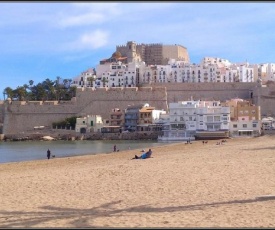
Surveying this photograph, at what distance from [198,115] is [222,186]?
102ft

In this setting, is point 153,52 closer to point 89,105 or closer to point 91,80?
point 91,80

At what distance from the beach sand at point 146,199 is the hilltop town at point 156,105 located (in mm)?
27727

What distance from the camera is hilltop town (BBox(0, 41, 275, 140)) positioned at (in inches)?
1503

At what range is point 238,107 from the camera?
39500mm

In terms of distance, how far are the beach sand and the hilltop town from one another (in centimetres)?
2773

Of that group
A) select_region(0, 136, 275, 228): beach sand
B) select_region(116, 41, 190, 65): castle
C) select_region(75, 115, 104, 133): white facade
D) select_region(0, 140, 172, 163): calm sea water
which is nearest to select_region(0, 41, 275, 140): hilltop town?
select_region(75, 115, 104, 133): white facade

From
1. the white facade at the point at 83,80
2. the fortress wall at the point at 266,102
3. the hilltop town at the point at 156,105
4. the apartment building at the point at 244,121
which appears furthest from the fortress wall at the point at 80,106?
the white facade at the point at 83,80

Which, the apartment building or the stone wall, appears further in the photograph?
the stone wall

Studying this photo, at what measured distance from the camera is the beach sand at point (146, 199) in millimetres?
4809

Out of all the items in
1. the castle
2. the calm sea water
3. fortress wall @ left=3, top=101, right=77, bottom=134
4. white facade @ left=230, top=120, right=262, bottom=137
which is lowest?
the calm sea water

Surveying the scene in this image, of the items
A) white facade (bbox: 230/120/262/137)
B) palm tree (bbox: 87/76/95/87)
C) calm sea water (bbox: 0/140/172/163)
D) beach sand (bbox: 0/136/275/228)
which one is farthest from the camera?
palm tree (bbox: 87/76/95/87)

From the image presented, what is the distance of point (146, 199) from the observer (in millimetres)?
6359

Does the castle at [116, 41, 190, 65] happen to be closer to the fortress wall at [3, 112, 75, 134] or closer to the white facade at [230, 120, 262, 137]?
the fortress wall at [3, 112, 75, 134]

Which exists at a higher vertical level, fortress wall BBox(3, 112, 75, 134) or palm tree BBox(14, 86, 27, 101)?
palm tree BBox(14, 86, 27, 101)
